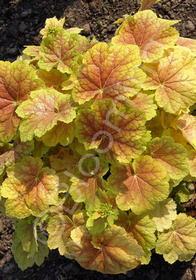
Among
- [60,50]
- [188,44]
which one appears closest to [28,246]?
[60,50]

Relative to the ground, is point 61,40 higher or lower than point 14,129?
higher

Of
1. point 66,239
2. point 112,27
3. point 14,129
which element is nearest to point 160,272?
point 66,239

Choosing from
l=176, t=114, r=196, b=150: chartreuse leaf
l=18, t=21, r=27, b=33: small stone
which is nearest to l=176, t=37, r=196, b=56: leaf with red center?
l=176, t=114, r=196, b=150: chartreuse leaf

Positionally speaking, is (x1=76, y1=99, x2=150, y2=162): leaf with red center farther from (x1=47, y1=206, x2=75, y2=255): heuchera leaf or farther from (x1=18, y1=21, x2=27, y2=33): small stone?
(x1=18, y1=21, x2=27, y2=33): small stone

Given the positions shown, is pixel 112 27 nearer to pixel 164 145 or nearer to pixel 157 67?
pixel 157 67

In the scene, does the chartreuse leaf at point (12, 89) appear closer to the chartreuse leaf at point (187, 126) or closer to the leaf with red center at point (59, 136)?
the leaf with red center at point (59, 136)

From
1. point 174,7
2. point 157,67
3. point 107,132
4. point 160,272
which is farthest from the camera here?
point 174,7

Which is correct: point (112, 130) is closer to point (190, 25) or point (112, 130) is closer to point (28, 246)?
point (28, 246)
